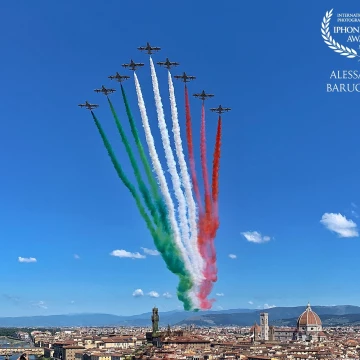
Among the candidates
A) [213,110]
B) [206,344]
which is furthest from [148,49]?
[206,344]

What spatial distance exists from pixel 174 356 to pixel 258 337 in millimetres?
83298

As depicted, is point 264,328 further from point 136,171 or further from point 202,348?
point 136,171

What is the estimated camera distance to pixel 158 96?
51.3 m

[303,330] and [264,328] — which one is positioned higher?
[264,328]

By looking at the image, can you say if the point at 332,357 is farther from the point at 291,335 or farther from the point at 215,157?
the point at 291,335

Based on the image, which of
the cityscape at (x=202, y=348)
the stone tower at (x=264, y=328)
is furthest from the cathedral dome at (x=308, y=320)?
the stone tower at (x=264, y=328)

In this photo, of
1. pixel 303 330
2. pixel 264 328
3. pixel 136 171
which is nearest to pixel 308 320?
pixel 303 330

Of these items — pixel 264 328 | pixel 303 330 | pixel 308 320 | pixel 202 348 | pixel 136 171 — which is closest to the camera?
pixel 136 171

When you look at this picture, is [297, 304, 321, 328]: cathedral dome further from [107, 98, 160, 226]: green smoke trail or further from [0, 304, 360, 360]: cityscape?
[107, 98, 160, 226]: green smoke trail

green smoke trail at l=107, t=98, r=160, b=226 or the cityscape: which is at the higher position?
green smoke trail at l=107, t=98, r=160, b=226

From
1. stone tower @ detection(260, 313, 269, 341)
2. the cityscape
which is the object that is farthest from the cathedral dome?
stone tower @ detection(260, 313, 269, 341)

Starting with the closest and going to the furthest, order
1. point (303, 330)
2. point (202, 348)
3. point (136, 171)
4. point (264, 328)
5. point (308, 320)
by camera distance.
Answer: point (136, 171) → point (202, 348) → point (308, 320) → point (303, 330) → point (264, 328)

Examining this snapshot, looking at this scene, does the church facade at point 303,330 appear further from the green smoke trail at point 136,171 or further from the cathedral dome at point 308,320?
the green smoke trail at point 136,171

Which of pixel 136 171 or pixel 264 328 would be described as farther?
pixel 264 328
